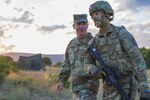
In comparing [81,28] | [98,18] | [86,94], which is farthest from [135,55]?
[81,28]

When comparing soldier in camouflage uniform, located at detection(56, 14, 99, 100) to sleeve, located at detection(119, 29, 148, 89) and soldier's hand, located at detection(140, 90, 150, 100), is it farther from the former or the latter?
soldier's hand, located at detection(140, 90, 150, 100)

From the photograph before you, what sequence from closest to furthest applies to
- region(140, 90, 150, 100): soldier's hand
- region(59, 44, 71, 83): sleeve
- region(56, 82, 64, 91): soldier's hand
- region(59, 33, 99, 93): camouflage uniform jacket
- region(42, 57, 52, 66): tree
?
region(140, 90, 150, 100): soldier's hand < region(56, 82, 64, 91): soldier's hand < region(59, 33, 99, 93): camouflage uniform jacket < region(59, 44, 71, 83): sleeve < region(42, 57, 52, 66): tree

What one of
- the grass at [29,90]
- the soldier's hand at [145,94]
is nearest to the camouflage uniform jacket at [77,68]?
the soldier's hand at [145,94]

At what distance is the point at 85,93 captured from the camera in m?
9.47

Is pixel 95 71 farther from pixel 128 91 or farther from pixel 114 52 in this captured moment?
pixel 128 91

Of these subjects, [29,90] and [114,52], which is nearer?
[114,52]

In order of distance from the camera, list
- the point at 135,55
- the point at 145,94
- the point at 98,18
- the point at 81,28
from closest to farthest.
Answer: the point at 145,94 → the point at 135,55 → the point at 98,18 → the point at 81,28

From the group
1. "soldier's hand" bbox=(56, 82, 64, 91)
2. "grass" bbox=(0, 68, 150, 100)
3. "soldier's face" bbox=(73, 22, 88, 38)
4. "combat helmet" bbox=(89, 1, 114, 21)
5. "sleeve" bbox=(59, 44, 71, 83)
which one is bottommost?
"grass" bbox=(0, 68, 150, 100)

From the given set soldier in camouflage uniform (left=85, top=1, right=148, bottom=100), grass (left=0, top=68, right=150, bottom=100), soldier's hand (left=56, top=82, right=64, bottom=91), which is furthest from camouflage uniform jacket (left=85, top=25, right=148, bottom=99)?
grass (left=0, top=68, right=150, bottom=100)

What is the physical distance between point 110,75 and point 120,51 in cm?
33

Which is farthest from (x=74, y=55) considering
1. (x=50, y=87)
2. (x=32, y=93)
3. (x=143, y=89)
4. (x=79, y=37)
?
(x=50, y=87)

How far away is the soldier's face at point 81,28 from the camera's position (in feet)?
32.2

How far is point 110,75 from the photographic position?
7.09 meters

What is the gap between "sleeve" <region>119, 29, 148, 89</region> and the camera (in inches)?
266
